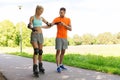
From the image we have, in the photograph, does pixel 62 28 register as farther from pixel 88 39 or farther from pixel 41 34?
pixel 88 39

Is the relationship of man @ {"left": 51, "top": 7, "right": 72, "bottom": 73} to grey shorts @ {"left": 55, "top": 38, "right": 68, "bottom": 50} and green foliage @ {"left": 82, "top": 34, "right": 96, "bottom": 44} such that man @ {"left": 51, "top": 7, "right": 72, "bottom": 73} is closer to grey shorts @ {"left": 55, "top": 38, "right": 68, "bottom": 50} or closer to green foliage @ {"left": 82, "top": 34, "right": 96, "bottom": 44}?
grey shorts @ {"left": 55, "top": 38, "right": 68, "bottom": 50}

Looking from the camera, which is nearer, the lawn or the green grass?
the green grass

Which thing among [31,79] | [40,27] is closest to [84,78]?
[31,79]

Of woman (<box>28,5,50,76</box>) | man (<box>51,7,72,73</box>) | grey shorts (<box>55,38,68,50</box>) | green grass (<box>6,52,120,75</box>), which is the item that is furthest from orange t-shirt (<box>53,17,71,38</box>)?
green grass (<box>6,52,120,75</box>)

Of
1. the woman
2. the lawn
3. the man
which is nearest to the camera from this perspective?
the woman

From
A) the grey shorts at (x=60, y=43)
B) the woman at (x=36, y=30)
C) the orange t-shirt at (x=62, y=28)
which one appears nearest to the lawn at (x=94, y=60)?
the grey shorts at (x=60, y=43)

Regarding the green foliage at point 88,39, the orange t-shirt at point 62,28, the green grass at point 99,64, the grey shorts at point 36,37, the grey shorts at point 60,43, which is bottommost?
the green grass at point 99,64

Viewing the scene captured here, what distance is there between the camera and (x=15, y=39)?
89562mm

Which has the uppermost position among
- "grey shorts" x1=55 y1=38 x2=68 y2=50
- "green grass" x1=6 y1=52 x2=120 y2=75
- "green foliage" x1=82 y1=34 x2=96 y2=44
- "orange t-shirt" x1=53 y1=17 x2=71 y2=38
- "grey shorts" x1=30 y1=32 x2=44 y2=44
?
"green foliage" x1=82 y1=34 x2=96 y2=44

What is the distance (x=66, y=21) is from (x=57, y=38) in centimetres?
51

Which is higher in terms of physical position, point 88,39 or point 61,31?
point 88,39

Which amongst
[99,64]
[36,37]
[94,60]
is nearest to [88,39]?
[94,60]

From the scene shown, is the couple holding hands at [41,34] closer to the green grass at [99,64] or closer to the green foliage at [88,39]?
the green grass at [99,64]

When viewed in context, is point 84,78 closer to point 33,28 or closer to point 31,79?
point 31,79
